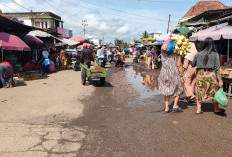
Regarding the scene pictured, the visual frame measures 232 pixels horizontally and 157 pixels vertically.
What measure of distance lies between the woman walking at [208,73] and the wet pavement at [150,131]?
54cm

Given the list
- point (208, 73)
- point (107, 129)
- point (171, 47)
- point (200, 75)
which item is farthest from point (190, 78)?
point (107, 129)

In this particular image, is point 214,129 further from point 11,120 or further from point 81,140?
point 11,120

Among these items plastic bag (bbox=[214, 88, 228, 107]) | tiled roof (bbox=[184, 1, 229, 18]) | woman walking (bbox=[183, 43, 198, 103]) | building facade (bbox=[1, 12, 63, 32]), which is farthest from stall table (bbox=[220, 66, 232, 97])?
building facade (bbox=[1, 12, 63, 32])

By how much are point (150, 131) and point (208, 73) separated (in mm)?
2115

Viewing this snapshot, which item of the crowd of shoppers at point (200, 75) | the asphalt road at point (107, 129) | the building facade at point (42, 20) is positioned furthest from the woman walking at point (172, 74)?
the building facade at point (42, 20)

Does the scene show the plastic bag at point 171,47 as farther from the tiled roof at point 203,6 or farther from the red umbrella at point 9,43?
the tiled roof at point 203,6

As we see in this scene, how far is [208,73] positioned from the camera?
4727 millimetres

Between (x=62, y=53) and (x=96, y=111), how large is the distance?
495 inches

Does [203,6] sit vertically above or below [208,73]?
above

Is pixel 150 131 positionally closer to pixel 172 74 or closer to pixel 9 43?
pixel 172 74

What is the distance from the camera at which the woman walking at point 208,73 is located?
15.1 ft

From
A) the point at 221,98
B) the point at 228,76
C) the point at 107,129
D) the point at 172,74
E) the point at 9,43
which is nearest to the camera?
the point at 107,129

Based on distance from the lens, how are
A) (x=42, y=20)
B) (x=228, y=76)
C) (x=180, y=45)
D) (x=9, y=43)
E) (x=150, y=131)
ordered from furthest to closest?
(x=42, y=20), (x=9, y=43), (x=228, y=76), (x=180, y=45), (x=150, y=131)

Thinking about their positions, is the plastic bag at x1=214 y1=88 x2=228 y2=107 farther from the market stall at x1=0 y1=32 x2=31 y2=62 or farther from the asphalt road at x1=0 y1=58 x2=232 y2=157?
the market stall at x1=0 y1=32 x2=31 y2=62
